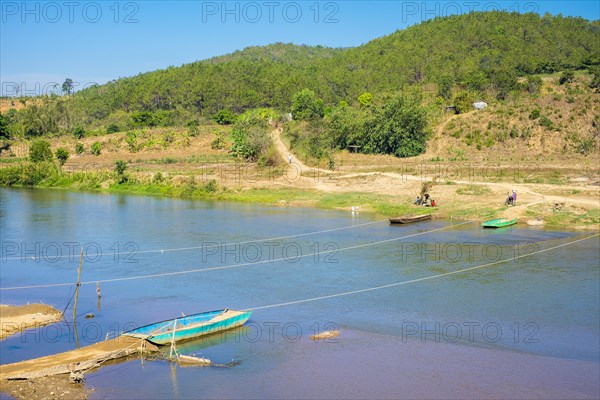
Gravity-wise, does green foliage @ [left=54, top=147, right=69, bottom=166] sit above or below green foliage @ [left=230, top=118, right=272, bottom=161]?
below

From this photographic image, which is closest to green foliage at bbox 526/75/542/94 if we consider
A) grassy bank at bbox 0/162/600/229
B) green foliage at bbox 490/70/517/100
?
green foliage at bbox 490/70/517/100

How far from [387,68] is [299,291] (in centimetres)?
9264

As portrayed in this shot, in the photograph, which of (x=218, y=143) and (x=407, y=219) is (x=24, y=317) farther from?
(x=218, y=143)

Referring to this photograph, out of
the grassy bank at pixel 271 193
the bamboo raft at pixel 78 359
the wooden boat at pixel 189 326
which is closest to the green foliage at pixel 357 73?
the grassy bank at pixel 271 193

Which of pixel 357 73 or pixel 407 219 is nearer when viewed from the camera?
pixel 407 219

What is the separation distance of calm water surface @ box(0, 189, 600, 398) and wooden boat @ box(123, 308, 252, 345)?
1.31 ft

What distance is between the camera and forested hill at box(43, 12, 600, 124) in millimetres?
103438

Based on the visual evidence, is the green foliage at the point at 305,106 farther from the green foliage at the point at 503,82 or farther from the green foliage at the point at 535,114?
the green foliage at the point at 535,114

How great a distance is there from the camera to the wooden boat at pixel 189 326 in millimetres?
20328

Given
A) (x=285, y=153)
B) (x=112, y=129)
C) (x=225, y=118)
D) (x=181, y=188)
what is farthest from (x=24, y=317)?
(x=112, y=129)

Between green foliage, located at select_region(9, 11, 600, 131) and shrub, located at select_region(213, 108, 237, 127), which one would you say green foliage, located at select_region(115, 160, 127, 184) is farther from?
green foliage, located at select_region(9, 11, 600, 131)

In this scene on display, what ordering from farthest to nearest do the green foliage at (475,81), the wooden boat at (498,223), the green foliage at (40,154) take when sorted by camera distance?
the green foliage at (475,81) < the green foliage at (40,154) < the wooden boat at (498,223)

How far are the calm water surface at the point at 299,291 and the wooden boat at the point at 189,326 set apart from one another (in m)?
0.40

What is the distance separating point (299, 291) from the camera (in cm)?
2667
